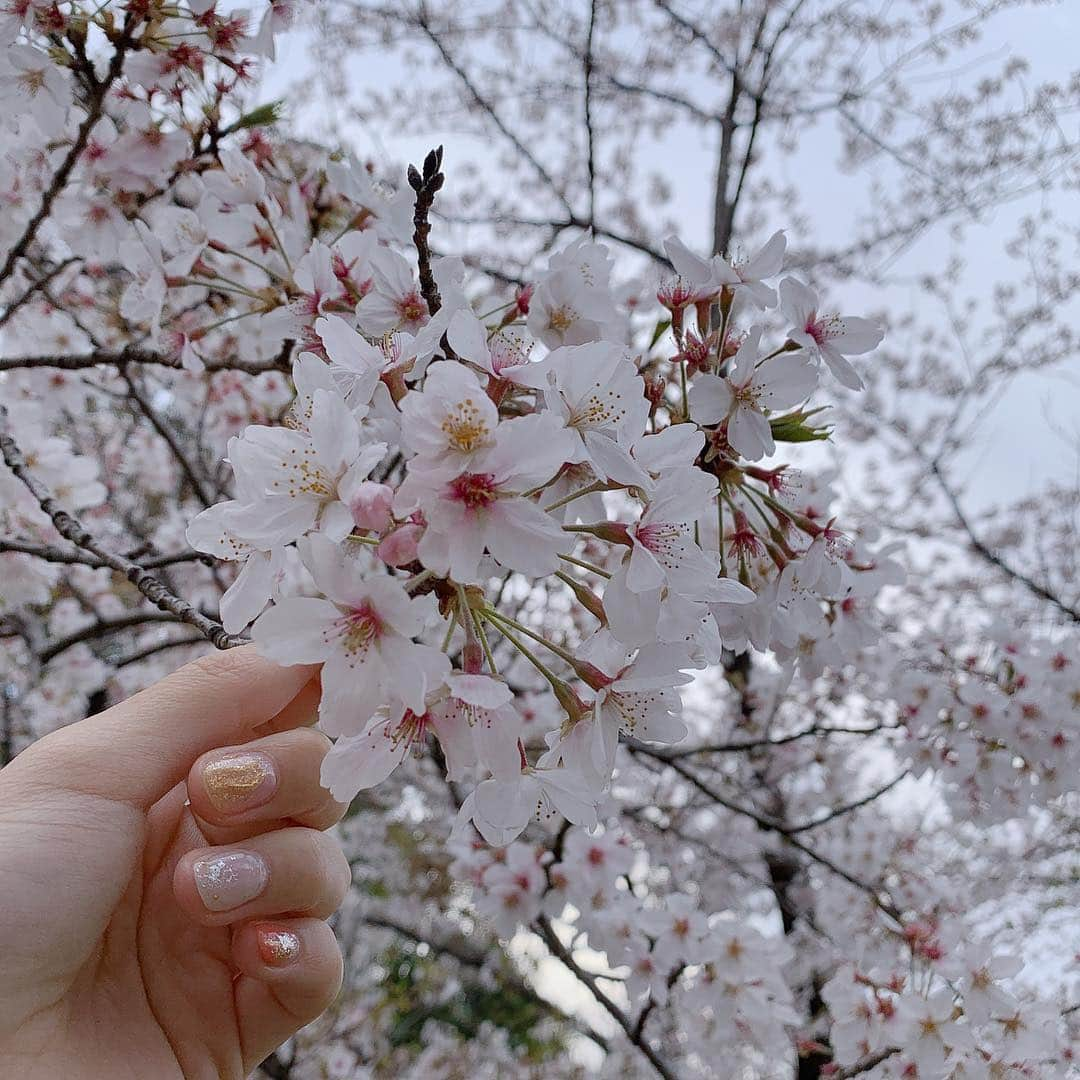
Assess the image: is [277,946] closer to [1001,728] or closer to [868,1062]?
[868,1062]

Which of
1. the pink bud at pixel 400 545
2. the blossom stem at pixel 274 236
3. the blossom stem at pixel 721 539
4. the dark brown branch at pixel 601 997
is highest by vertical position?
the blossom stem at pixel 274 236

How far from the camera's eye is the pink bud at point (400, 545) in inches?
29.3

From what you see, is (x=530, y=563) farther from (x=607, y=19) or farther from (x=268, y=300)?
(x=607, y=19)

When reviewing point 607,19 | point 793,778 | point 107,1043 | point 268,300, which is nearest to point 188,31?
point 268,300

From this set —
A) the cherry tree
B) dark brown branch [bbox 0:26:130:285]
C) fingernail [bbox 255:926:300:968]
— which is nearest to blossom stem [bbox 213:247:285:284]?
the cherry tree

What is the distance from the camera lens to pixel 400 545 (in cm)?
75

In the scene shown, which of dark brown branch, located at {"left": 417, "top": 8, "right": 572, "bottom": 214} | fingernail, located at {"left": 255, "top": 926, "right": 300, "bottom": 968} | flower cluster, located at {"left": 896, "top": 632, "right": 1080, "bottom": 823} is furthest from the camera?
dark brown branch, located at {"left": 417, "top": 8, "right": 572, "bottom": 214}

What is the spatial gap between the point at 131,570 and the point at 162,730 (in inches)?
18.0

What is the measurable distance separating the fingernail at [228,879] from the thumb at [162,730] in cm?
12

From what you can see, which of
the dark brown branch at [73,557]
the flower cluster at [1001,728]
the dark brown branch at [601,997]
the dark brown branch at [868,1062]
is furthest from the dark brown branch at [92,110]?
the dark brown branch at [868,1062]

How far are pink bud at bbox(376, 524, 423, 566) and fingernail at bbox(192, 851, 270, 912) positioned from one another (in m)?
0.48

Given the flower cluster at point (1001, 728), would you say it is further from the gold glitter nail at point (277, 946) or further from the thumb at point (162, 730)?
the thumb at point (162, 730)

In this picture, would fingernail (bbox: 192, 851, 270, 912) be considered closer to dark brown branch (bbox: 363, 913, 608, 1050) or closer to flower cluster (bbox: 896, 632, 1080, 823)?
flower cluster (bbox: 896, 632, 1080, 823)

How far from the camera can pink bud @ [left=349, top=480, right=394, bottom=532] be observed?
750mm
